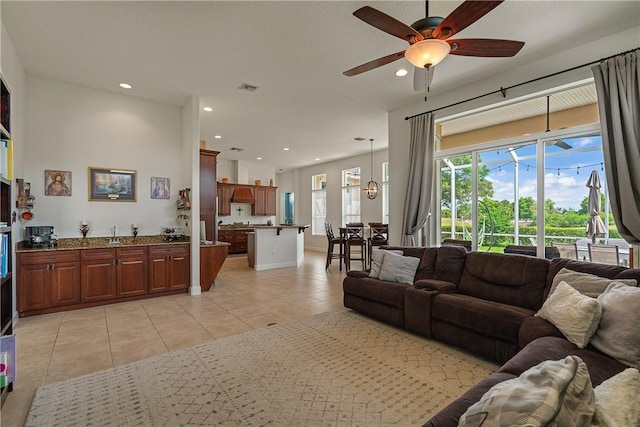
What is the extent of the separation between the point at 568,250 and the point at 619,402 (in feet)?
12.0

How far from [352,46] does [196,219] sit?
3.52m

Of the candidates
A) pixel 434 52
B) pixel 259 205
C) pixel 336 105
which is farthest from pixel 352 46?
pixel 259 205

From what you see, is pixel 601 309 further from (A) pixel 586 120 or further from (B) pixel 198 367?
(B) pixel 198 367

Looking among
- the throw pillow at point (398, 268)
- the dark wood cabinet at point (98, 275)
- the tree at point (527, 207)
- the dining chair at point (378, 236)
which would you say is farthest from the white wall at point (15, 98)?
the tree at point (527, 207)

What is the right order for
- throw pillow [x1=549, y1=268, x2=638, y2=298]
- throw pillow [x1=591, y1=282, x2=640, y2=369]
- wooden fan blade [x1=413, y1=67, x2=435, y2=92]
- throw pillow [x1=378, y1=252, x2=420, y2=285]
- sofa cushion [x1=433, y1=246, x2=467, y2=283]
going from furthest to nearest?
throw pillow [x1=378, y1=252, x2=420, y2=285] → sofa cushion [x1=433, y1=246, x2=467, y2=283] → wooden fan blade [x1=413, y1=67, x2=435, y2=92] → throw pillow [x1=549, y1=268, x2=638, y2=298] → throw pillow [x1=591, y1=282, x2=640, y2=369]

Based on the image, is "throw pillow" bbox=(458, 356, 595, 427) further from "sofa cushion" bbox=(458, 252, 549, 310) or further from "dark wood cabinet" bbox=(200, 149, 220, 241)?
"dark wood cabinet" bbox=(200, 149, 220, 241)

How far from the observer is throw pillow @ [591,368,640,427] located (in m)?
0.92

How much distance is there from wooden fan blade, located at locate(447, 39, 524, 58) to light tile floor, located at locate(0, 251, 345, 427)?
3.33 metres

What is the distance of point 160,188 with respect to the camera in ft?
17.9

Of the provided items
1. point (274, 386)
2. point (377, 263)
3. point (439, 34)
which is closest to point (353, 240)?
point (377, 263)

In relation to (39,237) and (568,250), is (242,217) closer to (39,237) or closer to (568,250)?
(39,237)

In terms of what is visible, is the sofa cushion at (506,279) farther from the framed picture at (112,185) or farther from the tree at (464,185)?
the framed picture at (112,185)

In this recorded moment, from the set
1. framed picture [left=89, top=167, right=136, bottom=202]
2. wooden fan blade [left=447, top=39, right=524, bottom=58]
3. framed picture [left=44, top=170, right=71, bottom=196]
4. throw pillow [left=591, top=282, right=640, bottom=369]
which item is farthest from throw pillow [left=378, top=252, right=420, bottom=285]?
framed picture [left=44, top=170, right=71, bottom=196]

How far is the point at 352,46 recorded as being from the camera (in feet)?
11.6
